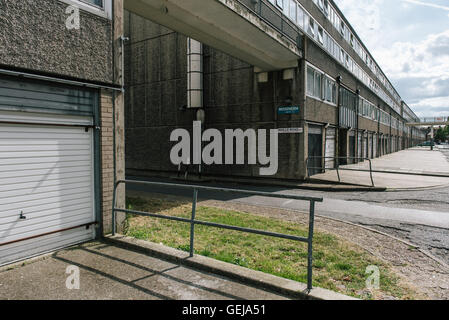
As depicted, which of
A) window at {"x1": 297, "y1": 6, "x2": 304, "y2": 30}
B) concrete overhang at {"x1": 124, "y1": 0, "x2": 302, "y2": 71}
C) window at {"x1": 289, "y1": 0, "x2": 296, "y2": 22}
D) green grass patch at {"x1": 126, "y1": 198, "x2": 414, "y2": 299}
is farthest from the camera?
window at {"x1": 297, "y1": 6, "x2": 304, "y2": 30}

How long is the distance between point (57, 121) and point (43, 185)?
3.31 feet

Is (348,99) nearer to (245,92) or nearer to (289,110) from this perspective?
(289,110)

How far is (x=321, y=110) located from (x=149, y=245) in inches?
565

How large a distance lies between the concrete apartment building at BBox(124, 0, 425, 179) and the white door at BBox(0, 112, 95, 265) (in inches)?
333

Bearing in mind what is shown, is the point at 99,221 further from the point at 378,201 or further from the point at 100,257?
the point at 378,201

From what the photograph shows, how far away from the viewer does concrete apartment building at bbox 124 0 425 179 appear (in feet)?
48.1

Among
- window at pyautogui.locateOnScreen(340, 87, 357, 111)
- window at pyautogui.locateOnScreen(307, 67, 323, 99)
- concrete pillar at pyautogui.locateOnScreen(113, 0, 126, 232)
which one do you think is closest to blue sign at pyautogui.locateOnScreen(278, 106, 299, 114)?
window at pyautogui.locateOnScreen(307, 67, 323, 99)

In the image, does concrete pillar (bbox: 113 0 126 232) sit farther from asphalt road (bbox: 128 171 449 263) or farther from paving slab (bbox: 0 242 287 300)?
asphalt road (bbox: 128 171 449 263)

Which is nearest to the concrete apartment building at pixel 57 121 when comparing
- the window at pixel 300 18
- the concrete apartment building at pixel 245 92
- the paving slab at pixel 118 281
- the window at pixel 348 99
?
the paving slab at pixel 118 281

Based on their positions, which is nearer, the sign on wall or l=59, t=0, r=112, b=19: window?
l=59, t=0, r=112, b=19: window

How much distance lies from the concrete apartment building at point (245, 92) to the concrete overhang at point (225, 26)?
0.59 metres

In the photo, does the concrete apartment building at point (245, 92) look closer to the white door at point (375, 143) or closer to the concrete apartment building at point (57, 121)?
the concrete apartment building at point (57, 121)

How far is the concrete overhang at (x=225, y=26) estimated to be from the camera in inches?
358

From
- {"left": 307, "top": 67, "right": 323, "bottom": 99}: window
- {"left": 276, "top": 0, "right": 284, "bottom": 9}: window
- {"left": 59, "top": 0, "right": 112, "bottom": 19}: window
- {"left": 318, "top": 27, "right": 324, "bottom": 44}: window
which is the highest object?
{"left": 318, "top": 27, "right": 324, "bottom": 44}: window
